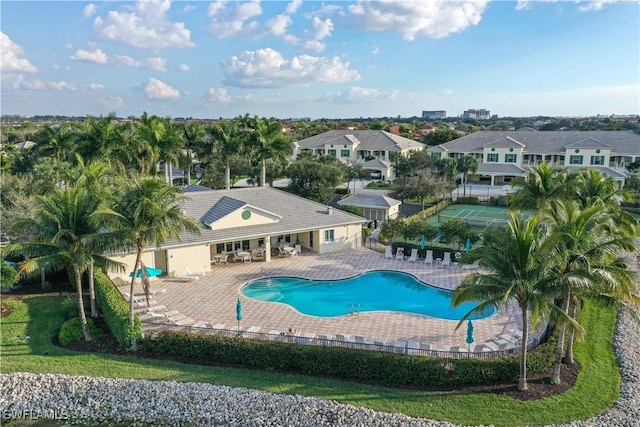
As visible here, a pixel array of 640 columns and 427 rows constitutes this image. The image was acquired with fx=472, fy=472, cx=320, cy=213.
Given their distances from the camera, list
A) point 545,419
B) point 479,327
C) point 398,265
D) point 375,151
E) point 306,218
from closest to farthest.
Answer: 1. point 545,419
2. point 479,327
3. point 398,265
4. point 306,218
5. point 375,151

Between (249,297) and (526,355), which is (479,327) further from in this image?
(249,297)

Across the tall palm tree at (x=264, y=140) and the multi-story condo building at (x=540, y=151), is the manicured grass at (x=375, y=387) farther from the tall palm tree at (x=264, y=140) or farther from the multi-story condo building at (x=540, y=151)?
the multi-story condo building at (x=540, y=151)

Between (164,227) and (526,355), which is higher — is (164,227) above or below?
above

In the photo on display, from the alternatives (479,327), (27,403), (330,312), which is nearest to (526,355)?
(479,327)

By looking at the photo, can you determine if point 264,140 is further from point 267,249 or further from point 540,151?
point 540,151

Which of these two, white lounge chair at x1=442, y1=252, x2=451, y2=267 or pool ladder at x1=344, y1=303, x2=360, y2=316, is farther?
white lounge chair at x1=442, y1=252, x2=451, y2=267

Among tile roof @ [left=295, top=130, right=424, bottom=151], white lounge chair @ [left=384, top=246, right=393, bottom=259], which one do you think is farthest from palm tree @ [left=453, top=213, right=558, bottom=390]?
tile roof @ [left=295, top=130, right=424, bottom=151]

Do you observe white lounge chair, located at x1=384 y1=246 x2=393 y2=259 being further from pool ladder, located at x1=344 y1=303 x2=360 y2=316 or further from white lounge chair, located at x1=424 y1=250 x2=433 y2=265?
pool ladder, located at x1=344 y1=303 x2=360 y2=316
